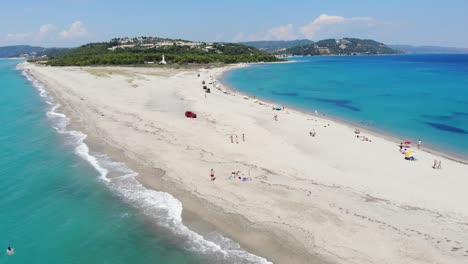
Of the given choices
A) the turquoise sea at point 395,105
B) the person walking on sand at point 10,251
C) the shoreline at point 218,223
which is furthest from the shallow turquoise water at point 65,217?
the turquoise sea at point 395,105

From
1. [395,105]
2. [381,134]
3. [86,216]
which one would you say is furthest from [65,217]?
[395,105]

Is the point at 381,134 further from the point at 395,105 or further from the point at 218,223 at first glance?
the point at 218,223

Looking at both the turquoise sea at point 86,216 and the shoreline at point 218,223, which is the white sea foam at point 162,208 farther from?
the shoreline at point 218,223

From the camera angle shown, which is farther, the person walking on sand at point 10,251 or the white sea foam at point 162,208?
the person walking on sand at point 10,251

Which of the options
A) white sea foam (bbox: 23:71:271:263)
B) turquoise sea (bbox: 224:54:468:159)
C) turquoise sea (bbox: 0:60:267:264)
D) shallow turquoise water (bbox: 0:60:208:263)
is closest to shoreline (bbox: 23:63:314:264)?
white sea foam (bbox: 23:71:271:263)

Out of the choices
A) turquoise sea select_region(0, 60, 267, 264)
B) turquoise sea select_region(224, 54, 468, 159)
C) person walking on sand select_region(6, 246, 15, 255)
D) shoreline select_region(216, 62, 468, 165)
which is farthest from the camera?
turquoise sea select_region(224, 54, 468, 159)

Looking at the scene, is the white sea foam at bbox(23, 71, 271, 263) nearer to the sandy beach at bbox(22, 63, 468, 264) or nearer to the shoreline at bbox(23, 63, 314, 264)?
the shoreline at bbox(23, 63, 314, 264)
